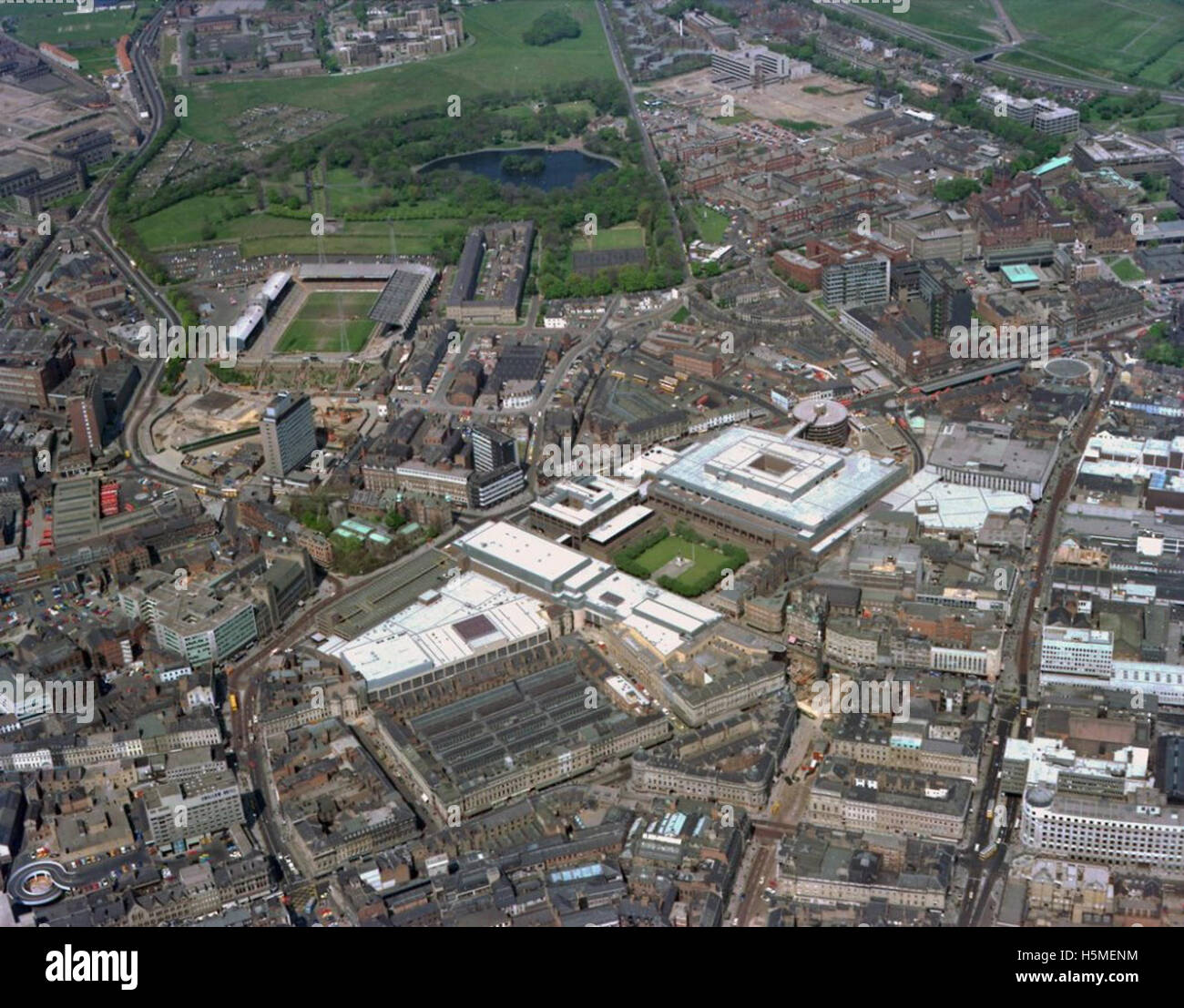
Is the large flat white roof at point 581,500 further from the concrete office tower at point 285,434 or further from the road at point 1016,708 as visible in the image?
the road at point 1016,708

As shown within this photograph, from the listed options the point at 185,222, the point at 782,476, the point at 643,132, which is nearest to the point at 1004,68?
the point at 643,132

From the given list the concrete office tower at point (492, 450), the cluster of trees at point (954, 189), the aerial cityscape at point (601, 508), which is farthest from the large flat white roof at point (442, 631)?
the cluster of trees at point (954, 189)

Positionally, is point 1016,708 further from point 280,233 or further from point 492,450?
point 280,233

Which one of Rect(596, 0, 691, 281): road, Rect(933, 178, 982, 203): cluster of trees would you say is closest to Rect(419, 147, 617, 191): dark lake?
Rect(596, 0, 691, 281): road

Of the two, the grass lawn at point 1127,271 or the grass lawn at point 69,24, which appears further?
the grass lawn at point 69,24

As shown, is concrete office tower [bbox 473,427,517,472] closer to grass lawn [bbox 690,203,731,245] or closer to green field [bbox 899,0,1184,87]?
grass lawn [bbox 690,203,731,245]
